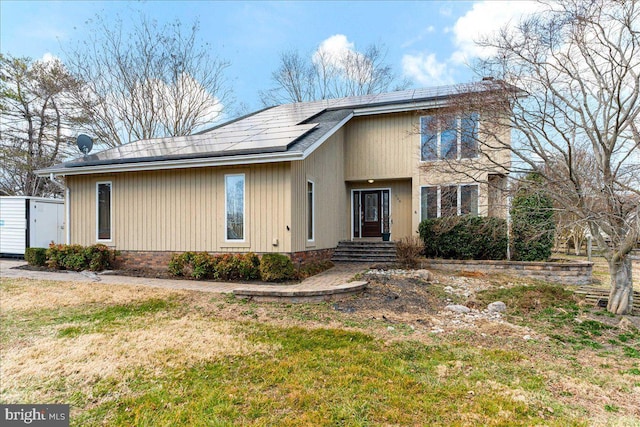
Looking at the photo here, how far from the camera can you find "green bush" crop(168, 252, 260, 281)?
328 inches

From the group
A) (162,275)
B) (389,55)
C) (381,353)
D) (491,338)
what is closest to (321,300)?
(381,353)

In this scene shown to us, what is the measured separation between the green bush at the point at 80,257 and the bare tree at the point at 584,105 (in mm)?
10339

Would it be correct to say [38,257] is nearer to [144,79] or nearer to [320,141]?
[320,141]

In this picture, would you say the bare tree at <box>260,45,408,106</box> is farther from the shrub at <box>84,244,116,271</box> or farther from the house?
the shrub at <box>84,244,116,271</box>

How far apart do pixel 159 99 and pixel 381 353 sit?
19.2 meters

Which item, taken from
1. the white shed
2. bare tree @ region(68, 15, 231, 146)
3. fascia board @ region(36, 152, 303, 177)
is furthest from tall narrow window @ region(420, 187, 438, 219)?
the white shed

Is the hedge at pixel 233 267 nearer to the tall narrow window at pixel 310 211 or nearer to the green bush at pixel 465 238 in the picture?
the tall narrow window at pixel 310 211

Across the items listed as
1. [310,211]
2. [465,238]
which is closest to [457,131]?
[465,238]

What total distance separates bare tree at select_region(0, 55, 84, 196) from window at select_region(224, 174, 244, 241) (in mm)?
14397

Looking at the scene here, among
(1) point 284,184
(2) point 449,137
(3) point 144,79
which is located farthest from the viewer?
(3) point 144,79

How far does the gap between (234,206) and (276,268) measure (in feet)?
7.21

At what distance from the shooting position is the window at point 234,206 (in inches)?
356

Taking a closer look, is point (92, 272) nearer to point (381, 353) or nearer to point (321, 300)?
point (321, 300)

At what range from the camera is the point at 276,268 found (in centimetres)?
805
